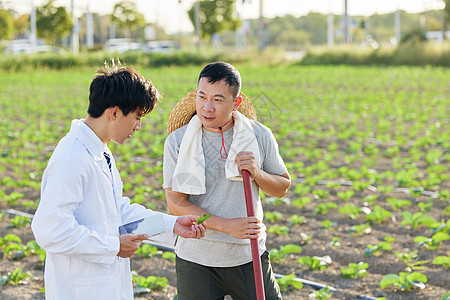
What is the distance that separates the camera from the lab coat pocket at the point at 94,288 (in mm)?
2164

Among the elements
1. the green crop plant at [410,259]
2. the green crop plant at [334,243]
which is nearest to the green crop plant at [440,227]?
the green crop plant at [410,259]

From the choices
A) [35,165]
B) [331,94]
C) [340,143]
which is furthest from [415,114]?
[35,165]

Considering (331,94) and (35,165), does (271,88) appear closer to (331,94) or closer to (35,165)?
(331,94)

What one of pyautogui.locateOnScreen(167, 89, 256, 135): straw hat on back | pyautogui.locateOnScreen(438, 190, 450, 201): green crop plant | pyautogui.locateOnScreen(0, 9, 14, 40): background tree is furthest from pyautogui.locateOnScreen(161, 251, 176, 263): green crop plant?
pyautogui.locateOnScreen(0, 9, 14, 40): background tree

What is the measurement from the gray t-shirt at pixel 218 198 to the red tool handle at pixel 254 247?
0.60 ft

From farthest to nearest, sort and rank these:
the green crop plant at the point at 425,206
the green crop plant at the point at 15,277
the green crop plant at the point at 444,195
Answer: the green crop plant at the point at 444,195 → the green crop plant at the point at 425,206 → the green crop plant at the point at 15,277

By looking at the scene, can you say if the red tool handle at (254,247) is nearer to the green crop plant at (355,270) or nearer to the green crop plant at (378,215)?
the green crop plant at (355,270)

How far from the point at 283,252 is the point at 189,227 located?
215cm

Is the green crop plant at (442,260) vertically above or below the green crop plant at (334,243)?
above

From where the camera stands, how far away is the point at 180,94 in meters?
16.2

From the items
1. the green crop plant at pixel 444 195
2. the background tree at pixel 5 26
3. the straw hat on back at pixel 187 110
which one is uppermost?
the background tree at pixel 5 26

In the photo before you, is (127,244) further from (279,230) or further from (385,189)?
(385,189)

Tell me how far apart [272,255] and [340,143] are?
5331 millimetres

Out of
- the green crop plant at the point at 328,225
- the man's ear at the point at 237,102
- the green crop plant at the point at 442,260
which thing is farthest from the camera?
the green crop plant at the point at 328,225
